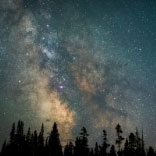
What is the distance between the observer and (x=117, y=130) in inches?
2972

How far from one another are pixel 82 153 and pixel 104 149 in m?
7.85

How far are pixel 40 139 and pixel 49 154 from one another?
20.9m

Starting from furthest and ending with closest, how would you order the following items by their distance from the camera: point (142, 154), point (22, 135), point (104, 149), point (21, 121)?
point (21, 121) → point (22, 135) → point (104, 149) → point (142, 154)

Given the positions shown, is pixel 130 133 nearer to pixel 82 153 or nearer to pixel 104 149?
pixel 104 149

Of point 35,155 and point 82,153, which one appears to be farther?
point 35,155

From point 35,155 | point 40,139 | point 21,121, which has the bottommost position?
point 35,155

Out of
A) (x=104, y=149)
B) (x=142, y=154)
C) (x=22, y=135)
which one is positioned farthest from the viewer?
(x=22, y=135)

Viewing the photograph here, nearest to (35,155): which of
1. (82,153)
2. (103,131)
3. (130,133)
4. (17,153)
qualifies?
(17,153)

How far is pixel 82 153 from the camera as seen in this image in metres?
69.1

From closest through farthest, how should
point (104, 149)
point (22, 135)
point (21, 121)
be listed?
point (104, 149)
point (22, 135)
point (21, 121)

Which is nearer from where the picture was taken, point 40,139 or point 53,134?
point 53,134

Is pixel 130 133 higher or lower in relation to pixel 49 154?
higher

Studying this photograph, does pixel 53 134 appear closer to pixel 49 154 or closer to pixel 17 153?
pixel 49 154

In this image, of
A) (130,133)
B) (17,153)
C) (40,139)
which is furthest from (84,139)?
(40,139)
